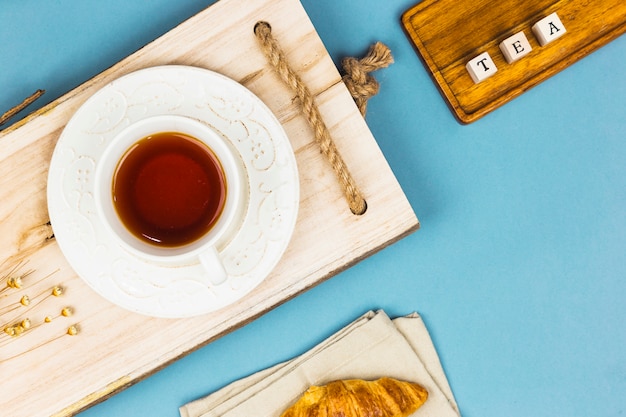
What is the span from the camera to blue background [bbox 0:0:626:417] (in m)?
0.81

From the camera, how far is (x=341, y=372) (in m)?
0.78

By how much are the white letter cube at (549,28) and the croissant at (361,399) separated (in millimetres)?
547

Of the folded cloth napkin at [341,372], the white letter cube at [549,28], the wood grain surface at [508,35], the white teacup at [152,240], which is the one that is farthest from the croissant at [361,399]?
the white letter cube at [549,28]

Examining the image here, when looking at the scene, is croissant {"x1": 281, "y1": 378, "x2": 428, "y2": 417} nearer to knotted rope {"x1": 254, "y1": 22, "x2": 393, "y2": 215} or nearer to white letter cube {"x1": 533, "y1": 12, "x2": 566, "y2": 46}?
knotted rope {"x1": 254, "y1": 22, "x2": 393, "y2": 215}

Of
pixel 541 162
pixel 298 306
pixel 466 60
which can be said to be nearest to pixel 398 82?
pixel 466 60

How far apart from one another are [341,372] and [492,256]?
301 millimetres

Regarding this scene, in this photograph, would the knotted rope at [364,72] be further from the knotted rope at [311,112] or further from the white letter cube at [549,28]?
the white letter cube at [549,28]

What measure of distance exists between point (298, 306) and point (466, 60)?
454mm

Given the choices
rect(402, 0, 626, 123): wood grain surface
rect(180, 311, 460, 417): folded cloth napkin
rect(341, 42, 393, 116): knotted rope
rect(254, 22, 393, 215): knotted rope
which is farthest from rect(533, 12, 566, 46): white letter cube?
rect(180, 311, 460, 417): folded cloth napkin

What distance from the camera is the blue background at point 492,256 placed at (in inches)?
31.8

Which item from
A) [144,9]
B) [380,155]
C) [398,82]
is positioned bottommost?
[380,155]

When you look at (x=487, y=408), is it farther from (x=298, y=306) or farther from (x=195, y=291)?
(x=195, y=291)

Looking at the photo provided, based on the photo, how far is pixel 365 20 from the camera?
806 mm

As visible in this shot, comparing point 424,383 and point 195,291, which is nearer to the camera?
point 195,291
